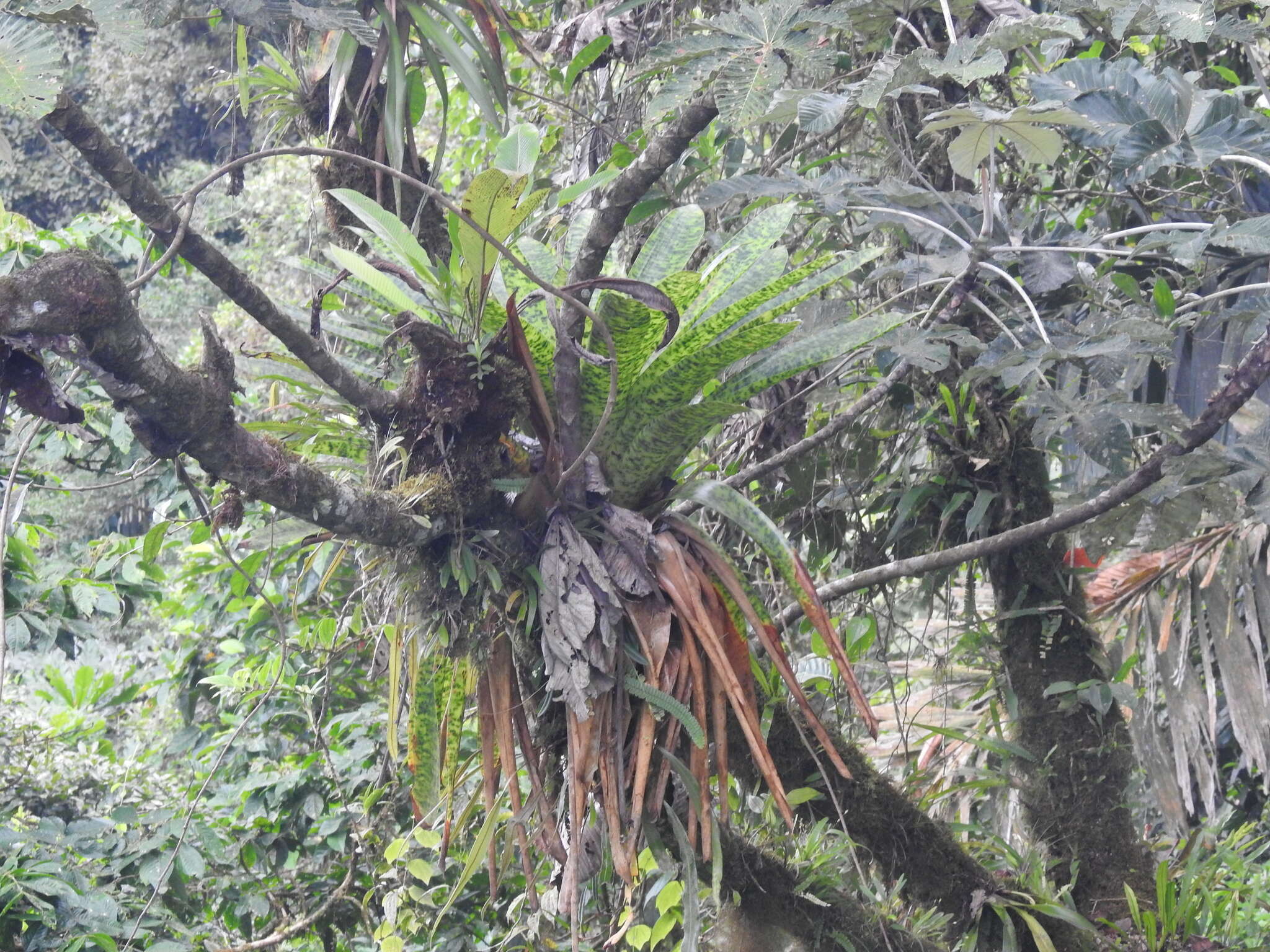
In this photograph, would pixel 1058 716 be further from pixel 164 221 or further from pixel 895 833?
pixel 164 221

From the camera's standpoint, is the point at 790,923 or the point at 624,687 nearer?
the point at 624,687

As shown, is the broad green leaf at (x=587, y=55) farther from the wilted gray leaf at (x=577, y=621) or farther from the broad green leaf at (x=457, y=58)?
the wilted gray leaf at (x=577, y=621)

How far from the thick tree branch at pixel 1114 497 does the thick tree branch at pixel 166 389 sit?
33.1 inches

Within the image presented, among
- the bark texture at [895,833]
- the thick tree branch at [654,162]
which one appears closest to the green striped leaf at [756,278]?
the thick tree branch at [654,162]

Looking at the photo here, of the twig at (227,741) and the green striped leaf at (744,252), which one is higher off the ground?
the green striped leaf at (744,252)

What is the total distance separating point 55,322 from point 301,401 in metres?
0.71

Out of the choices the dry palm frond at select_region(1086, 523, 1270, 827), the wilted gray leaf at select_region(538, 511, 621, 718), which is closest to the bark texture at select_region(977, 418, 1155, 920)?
the dry palm frond at select_region(1086, 523, 1270, 827)

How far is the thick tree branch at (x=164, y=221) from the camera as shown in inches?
41.6

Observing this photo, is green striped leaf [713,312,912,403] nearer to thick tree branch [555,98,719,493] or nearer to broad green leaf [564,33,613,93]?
thick tree branch [555,98,719,493]

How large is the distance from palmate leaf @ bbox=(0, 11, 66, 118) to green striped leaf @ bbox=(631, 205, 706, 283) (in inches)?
29.9

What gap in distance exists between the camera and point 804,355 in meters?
1.42

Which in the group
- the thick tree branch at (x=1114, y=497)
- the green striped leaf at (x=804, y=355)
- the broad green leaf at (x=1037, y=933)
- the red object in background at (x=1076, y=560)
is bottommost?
the broad green leaf at (x=1037, y=933)

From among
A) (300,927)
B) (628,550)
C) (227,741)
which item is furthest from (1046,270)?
(300,927)

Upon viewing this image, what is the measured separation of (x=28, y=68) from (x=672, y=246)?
0.82m
